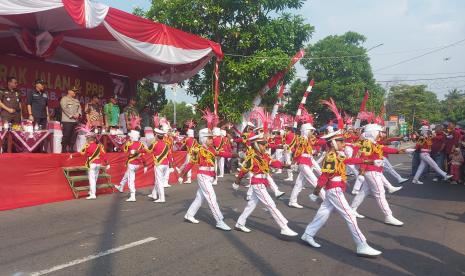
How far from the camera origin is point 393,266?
5.24m

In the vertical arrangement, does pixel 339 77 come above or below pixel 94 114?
above

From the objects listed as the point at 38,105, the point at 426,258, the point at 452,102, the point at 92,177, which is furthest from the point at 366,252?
the point at 452,102

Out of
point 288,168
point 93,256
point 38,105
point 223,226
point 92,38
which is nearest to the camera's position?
point 93,256

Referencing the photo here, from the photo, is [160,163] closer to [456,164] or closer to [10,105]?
[10,105]

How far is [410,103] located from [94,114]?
51769mm

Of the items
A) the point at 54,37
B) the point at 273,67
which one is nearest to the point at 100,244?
the point at 54,37

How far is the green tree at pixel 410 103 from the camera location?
A: 56.2 metres

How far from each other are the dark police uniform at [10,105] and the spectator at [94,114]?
2.62 metres

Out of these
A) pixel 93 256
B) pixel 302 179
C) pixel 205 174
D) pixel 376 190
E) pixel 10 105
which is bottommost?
pixel 93 256

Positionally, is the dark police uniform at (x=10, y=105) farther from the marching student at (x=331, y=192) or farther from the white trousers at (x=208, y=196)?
the marching student at (x=331, y=192)

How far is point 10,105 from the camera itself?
10.3 meters

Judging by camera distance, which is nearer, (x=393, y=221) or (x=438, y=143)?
(x=393, y=221)

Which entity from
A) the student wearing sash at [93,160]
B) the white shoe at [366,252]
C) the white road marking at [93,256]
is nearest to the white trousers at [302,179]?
the white shoe at [366,252]

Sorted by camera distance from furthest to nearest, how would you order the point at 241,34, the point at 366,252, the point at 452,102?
the point at 452,102, the point at 241,34, the point at 366,252
